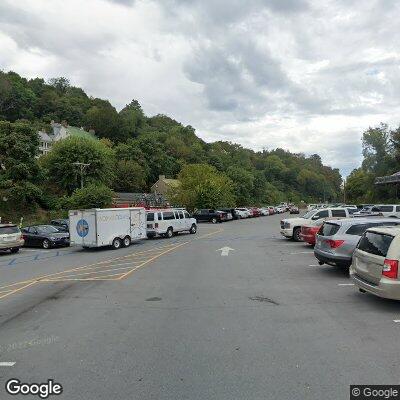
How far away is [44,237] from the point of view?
25.0m

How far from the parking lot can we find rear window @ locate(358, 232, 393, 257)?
112 cm

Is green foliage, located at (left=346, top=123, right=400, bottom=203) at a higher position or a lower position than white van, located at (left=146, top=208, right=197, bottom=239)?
higher

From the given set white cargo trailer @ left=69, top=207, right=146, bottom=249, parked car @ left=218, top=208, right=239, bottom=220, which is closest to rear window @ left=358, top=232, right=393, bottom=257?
white cargo trailer @ left=69, top=207, right=146, bottom=249

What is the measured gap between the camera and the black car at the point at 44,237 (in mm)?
24844

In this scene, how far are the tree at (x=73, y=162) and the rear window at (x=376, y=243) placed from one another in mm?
51689

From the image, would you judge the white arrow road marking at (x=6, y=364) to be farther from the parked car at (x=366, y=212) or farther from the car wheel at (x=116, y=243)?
the parked car at (x=366, y=212)

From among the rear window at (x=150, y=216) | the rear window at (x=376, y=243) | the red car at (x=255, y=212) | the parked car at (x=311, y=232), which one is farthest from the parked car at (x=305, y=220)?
the red car at (x=255, y=212)

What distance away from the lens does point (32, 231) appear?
25.9 m

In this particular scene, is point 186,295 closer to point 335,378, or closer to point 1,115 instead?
point 335,378

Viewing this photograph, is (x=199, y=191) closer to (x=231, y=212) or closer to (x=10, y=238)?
(x=231, y=212)

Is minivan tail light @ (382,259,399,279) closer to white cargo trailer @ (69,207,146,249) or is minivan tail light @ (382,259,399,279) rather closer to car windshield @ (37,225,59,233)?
white cargo trailer @ (69,207,146,249)

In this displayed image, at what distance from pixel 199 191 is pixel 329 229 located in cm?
4635

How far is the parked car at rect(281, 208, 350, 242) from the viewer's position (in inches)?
899

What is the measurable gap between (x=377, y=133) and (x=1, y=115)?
92431 mm
